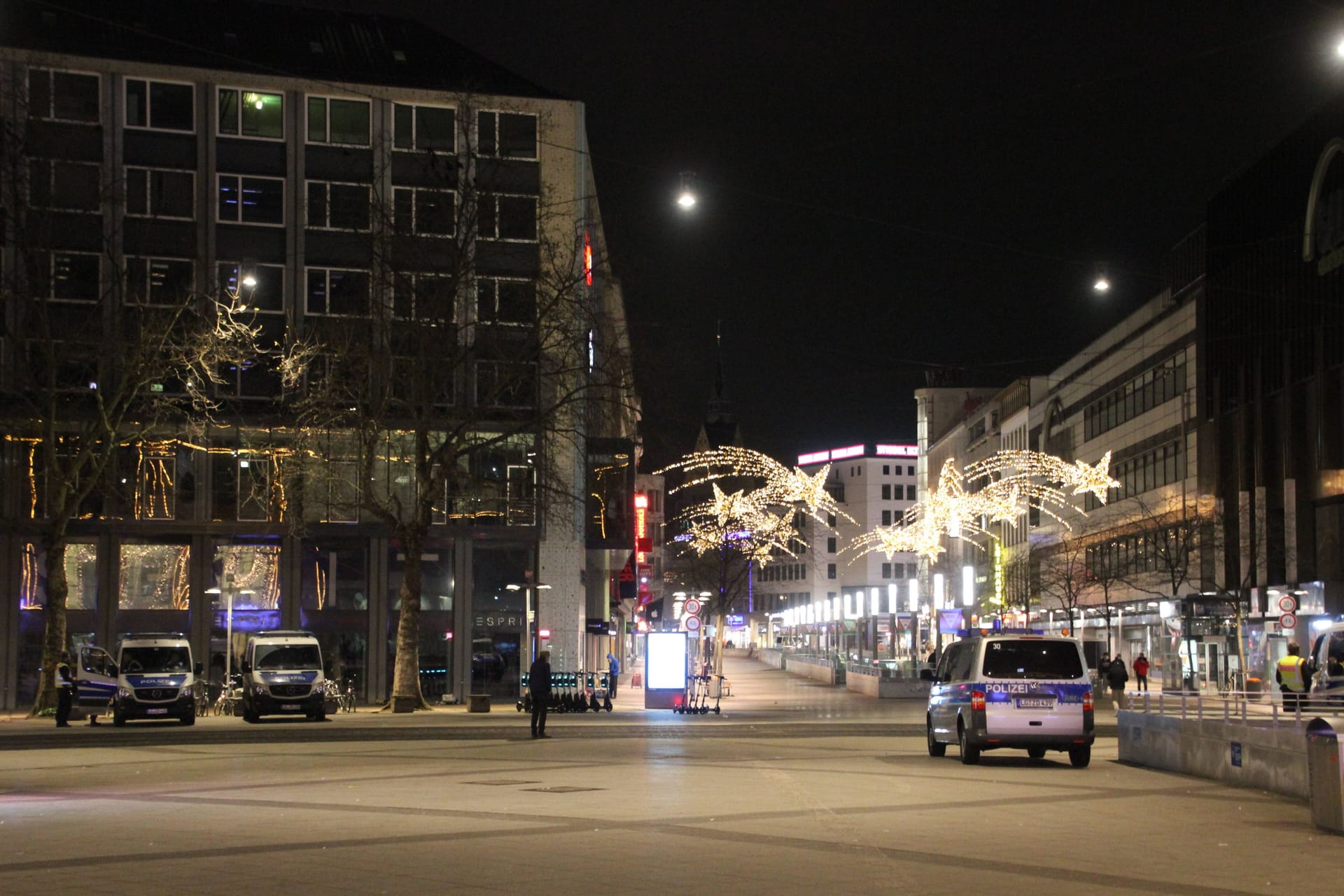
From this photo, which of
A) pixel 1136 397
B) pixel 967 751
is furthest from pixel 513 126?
pixel 1136 397

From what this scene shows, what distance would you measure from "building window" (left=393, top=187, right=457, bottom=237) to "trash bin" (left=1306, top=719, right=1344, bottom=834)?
30828mm

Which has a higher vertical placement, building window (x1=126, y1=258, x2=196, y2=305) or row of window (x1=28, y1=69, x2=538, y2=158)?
row of window (x1=28, y1=69, x2=538, y2=158)

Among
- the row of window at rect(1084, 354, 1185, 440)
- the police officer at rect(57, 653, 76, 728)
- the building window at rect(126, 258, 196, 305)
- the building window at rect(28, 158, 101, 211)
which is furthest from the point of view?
the row of window at rect(1084, 354, 1185, 440)

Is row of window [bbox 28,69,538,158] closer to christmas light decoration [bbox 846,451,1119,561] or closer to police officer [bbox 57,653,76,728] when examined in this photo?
christmas light decoration [bbox 846,451,1119,561]

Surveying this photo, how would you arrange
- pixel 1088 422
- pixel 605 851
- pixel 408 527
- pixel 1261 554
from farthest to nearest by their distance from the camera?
pixel 1088 422 → pixel 1261 554 → pixel 408 527 → pixel 605 851

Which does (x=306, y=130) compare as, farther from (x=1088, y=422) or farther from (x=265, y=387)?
(x=1088, y=422)

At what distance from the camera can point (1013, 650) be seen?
2406 centimetres

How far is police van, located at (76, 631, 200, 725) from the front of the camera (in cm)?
3950

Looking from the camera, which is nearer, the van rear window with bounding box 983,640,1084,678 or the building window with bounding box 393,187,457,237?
the van rear window with bounding box 983,640,1084,678

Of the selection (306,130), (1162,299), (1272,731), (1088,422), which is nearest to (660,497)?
(1088,422)

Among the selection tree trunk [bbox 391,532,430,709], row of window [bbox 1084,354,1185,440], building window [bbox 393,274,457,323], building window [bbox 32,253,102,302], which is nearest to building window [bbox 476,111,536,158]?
building window [bbox 393,274,457,323]

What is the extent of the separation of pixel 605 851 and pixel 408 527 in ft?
99.6

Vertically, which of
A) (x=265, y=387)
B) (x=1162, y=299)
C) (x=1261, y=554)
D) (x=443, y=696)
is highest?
(x=1162, y=299)

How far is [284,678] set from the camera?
40.6 meters
